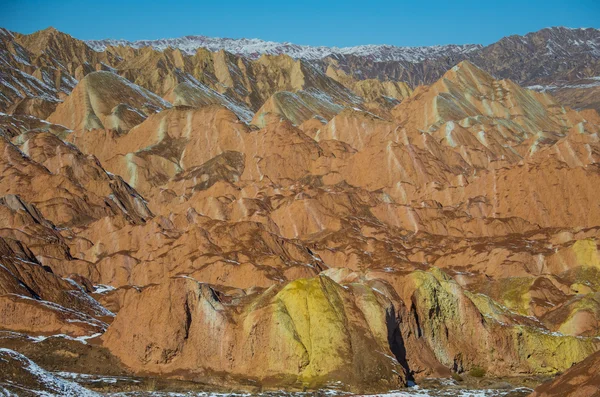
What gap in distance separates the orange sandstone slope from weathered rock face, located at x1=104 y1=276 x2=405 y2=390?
110mm

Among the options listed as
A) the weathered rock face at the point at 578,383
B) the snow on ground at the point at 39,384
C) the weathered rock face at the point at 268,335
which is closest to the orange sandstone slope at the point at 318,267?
the weathered rock face at the point at 268,335

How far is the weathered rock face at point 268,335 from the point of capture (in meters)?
64.2

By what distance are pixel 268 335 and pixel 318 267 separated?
5293 cm

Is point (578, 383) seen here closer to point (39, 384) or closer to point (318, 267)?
point (39, 384)

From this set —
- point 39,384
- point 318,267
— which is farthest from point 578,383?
point 318,267

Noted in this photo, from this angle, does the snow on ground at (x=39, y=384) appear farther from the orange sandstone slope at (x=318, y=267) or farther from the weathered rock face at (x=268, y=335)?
the orange sandstone slope at (x=318, y=267)

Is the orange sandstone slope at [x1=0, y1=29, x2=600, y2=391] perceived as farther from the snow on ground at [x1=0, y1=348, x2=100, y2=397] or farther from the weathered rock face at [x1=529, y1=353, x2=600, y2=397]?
the weathered rock face at [x1=529, y1=353, x2=600, y2=397]

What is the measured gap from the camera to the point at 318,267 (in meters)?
118

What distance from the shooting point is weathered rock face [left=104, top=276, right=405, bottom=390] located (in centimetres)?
6425

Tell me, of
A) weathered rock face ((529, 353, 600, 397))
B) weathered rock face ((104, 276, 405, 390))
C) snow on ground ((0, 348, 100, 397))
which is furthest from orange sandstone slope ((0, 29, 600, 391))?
weathered rock face ((529, 353, 600, 397))

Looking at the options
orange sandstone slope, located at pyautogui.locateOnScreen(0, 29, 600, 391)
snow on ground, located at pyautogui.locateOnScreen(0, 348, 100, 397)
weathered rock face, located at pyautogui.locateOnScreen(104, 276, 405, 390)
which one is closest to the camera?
snow on ground, located at pyautogui.locateOnScreen(0, 348, 100, 397)

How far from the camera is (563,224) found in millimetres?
156375

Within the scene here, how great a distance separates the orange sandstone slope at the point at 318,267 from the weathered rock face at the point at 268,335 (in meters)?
0.11

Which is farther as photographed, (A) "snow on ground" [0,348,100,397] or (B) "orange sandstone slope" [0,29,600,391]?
(B) "orange sandstone slope" [0,29,600,391]
